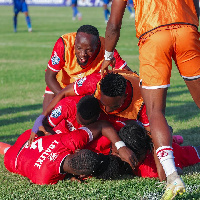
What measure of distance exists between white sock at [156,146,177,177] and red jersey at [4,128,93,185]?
1.20 m

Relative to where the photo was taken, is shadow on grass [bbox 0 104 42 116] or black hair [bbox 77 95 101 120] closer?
black hair [bbox 77 95 101 120]

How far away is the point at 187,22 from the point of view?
440 centimetres

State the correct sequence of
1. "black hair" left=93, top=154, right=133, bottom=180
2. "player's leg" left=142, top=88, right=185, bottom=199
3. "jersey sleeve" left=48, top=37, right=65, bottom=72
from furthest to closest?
"jersey sleeve" left=48, top=37, right=65, bottom=72, "black hair" left=93, top=154, right=133, bottom=180, "player's leg" left=142, top=88, right=185, bottom=199

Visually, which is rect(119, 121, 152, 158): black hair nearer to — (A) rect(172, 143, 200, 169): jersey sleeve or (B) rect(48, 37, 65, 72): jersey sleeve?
(A) rect(172, 143, 200, 169): jersey sleeve

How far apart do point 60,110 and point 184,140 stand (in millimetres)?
1816

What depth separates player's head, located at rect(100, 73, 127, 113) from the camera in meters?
5.08

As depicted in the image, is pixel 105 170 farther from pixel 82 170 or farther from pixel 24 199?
pixel 24 199

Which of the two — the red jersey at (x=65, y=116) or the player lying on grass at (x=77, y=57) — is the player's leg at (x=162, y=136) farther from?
the player lying on grass at (x=77, y=57)

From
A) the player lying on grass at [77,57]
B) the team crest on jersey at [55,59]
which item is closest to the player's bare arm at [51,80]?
the player lying on grass at [77,57]

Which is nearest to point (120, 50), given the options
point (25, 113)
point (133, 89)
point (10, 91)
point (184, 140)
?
point (10, 91)

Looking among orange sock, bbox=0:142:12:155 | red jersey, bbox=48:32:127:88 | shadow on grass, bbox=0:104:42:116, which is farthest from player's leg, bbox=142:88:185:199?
shadow on grass, bbox=0:104:42:116

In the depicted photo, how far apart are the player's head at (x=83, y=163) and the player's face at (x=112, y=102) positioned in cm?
57

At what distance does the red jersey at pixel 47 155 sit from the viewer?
4.94 metres

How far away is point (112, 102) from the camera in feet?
16.8
